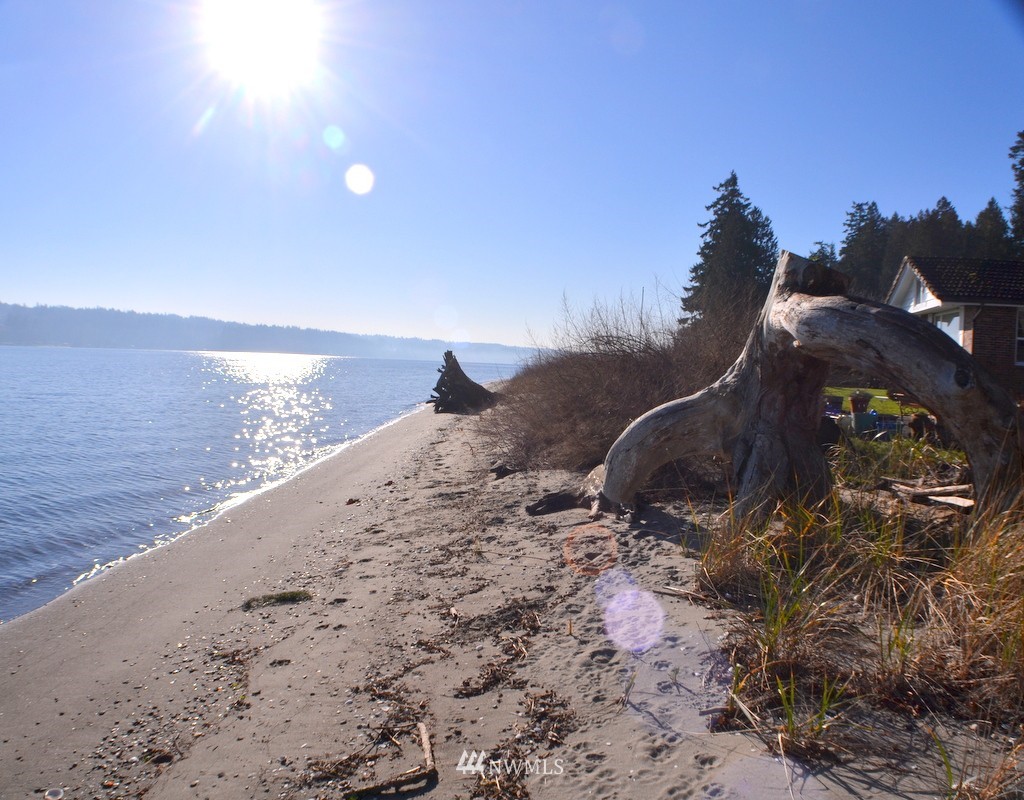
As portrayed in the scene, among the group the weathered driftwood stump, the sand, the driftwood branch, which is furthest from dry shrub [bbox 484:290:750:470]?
the weathered driftwood stump

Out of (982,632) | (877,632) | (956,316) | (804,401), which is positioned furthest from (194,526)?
(956,316)

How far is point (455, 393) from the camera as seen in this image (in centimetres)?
2839

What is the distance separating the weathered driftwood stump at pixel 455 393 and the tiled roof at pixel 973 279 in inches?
611

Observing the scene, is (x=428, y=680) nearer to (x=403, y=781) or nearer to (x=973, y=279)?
(x=403, y=781)

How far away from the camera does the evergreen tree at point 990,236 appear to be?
3275 centimetres

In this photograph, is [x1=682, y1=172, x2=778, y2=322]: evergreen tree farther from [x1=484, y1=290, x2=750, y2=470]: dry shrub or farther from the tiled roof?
[x1=484, y1=290, x2=750, y2=470]: dry shrub

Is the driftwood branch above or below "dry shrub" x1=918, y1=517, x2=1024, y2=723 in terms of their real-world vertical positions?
below

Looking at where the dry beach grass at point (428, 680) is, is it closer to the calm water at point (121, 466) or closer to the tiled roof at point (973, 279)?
the calm water at point (121, 466)

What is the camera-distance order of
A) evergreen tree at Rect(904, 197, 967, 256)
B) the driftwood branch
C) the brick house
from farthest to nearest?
evergreen tree at Rect(904, 197, 967, 256)
the brick house
the driftwood branch

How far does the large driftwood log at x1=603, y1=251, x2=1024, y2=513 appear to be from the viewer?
463cm

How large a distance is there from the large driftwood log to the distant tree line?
14920mm

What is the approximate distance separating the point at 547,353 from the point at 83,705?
1064 cm

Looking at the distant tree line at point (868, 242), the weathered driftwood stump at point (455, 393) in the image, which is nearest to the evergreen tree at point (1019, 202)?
the distant tree line at point (868, 242)

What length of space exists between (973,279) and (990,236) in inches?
801
